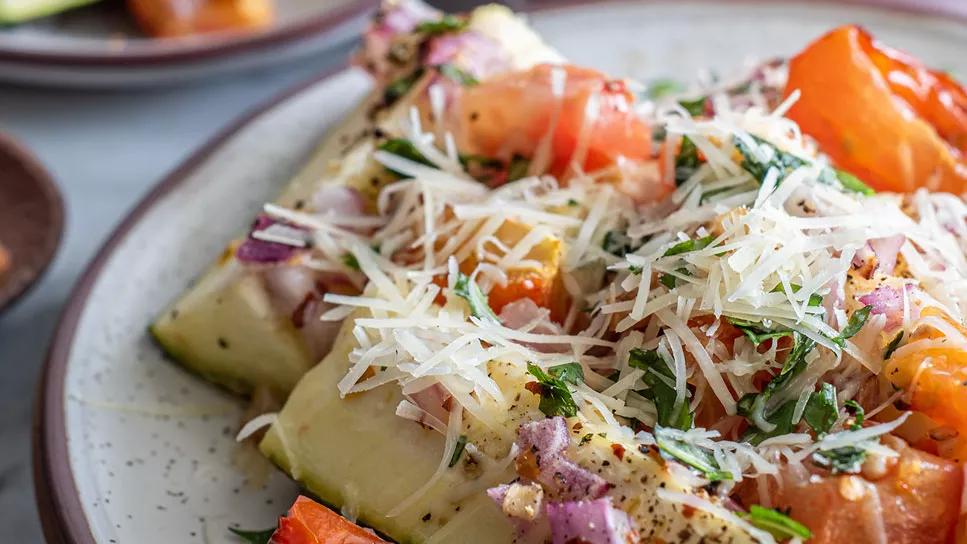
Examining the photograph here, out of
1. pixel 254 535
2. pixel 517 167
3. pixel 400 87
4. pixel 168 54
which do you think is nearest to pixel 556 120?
pixel 517 167

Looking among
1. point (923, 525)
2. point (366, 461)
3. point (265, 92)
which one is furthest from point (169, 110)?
point (923, 525)

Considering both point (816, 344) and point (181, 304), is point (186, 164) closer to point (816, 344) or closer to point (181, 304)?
point (181, 304)

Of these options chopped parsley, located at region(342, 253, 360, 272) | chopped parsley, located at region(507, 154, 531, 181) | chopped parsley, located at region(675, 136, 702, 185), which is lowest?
chopped parsley, located at region(342, 253, 360, 272)

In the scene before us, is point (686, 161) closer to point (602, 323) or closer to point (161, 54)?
point (602, 323)

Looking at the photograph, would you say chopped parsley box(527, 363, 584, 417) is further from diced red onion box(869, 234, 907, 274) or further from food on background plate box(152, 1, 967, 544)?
diced red onion box(869, 234, 907, 274)

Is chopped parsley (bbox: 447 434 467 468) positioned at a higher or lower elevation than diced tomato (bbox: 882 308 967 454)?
lower

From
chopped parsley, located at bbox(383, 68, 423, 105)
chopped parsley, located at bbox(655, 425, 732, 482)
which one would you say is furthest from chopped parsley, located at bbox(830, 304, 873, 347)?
chopped parsley, located at bbox(383, 68, 423, 105)

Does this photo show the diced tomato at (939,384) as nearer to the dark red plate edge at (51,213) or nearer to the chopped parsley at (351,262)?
the chopped parsley at (351,262)
